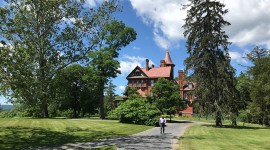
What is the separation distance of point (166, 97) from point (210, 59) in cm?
1530

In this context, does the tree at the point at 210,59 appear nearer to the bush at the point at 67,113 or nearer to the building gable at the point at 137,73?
the bush at the point at 67,113

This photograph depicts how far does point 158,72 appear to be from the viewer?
273ft

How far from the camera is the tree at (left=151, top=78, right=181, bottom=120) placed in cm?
5100

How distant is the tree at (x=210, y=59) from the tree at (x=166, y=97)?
13.2m

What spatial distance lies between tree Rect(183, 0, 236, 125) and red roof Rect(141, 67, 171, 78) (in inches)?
1651

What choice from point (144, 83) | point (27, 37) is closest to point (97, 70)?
point (27, 37)

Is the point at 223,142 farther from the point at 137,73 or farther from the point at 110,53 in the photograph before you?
the point at 137,73

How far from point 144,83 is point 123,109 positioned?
4607cm

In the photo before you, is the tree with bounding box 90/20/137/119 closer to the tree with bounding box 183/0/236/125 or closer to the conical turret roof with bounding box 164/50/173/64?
the tree with bounding box 183/0/236/125

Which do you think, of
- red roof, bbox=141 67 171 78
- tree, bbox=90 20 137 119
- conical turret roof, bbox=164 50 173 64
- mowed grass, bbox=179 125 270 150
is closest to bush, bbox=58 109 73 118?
tree, bbox=90 20 137 119

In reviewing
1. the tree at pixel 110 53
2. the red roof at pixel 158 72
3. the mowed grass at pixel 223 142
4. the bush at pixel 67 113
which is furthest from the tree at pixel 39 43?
the red roof at pixel 158 72

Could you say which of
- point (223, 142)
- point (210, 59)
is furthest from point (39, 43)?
point (210, 59)

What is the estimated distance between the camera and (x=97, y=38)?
23719 millimetres

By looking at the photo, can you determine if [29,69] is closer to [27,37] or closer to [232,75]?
[27,37]
